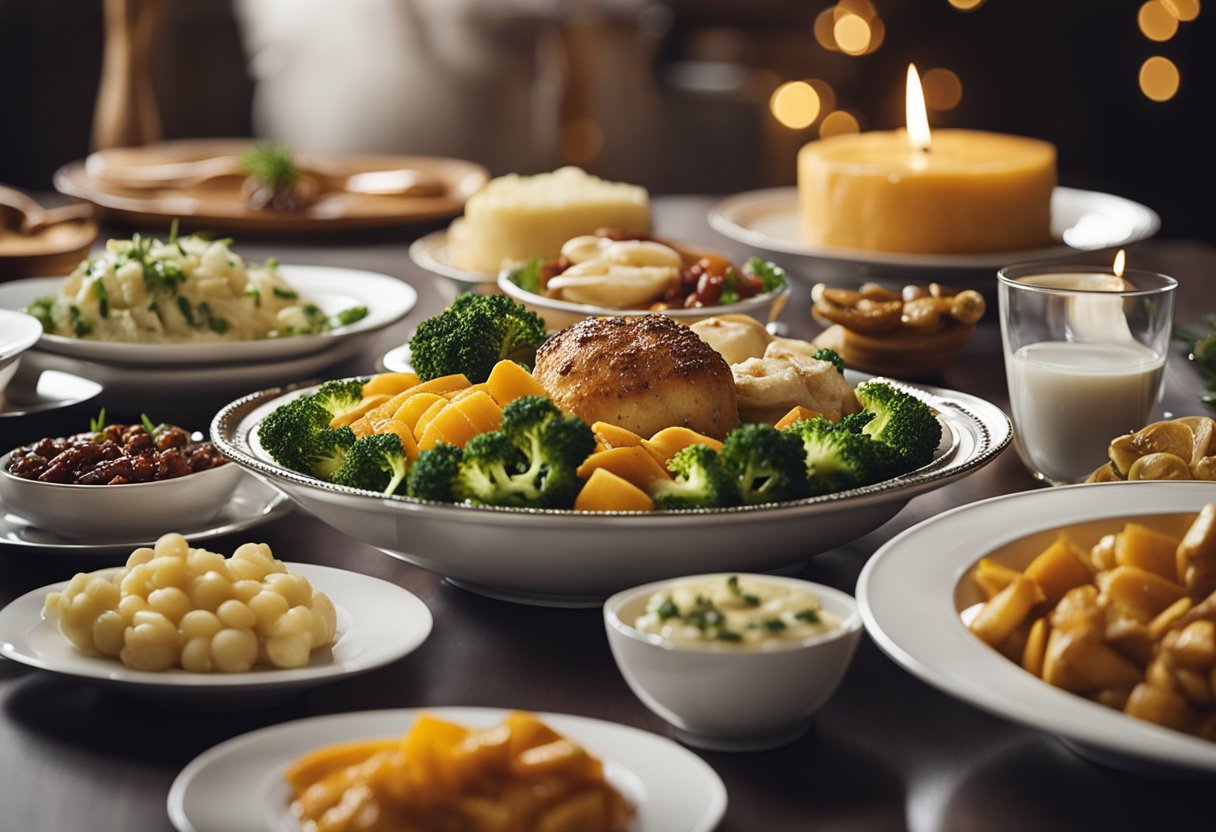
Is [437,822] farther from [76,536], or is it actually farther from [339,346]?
[339,346]

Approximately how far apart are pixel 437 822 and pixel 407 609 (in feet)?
1.47

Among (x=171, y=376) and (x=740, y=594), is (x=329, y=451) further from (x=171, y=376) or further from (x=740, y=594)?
(x=171, y=376)

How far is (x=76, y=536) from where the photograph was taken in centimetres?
188

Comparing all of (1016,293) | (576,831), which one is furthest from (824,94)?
(576,831)

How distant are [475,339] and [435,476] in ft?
1.68

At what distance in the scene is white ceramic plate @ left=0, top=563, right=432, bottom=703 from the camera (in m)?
1.36

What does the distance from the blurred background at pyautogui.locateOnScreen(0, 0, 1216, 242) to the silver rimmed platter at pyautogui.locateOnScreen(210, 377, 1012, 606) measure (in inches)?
213

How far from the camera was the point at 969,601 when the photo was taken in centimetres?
145

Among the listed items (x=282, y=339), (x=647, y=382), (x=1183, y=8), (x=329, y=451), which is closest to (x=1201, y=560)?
(x=647, y=382)

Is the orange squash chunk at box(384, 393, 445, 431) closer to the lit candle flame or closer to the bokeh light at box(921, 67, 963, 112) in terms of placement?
the lit candle flame

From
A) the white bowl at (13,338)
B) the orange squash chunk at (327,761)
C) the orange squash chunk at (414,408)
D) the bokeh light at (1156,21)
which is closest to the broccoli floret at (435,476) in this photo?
the orange squash chunk at (414,408)

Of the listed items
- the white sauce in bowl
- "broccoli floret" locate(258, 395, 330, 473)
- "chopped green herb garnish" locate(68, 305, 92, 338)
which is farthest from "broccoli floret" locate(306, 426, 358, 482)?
"chopped green herb garnish" locate(68, 305, 92, 338)

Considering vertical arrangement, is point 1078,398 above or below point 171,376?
above

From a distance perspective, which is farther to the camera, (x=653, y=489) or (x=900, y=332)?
(x=900, y=332)
